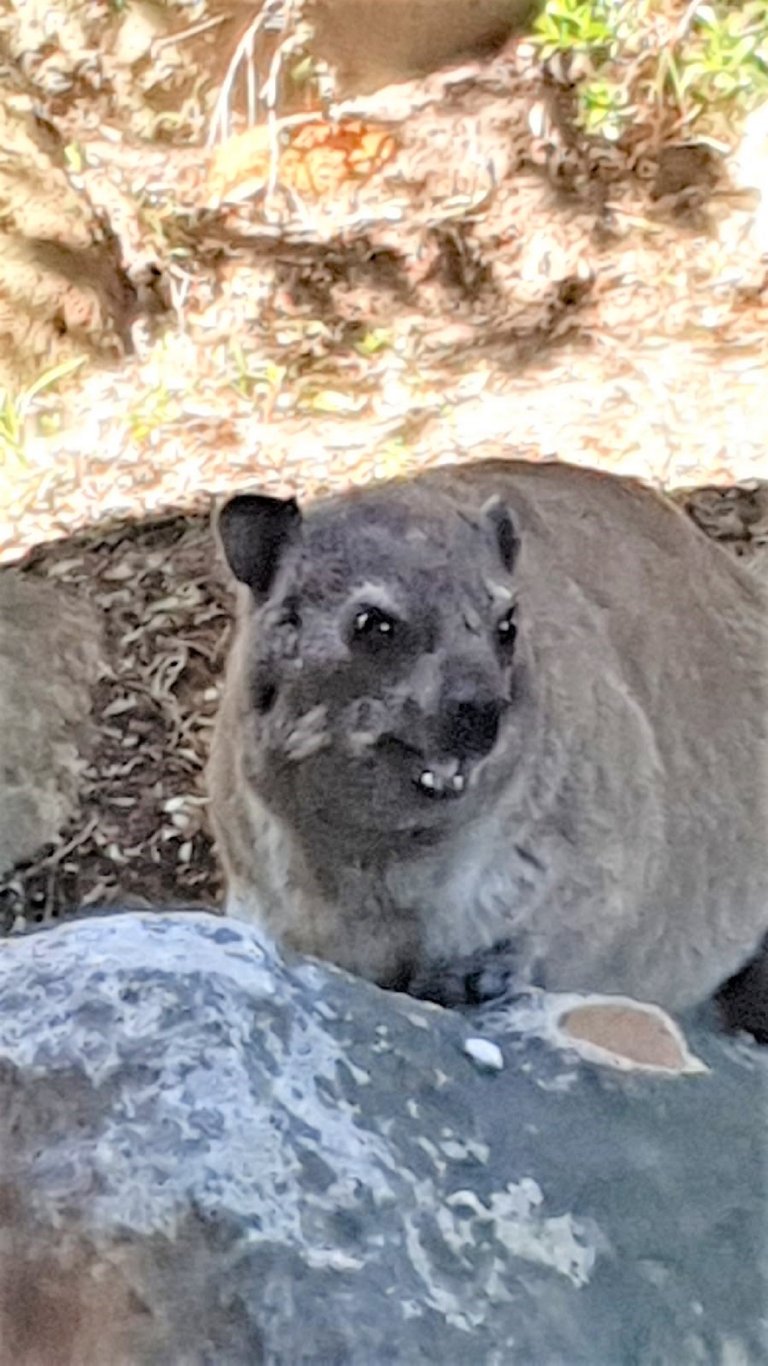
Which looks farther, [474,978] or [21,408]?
[21,408]

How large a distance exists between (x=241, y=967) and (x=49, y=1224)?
21 centimetres

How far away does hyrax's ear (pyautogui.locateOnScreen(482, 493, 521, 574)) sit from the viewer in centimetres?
122

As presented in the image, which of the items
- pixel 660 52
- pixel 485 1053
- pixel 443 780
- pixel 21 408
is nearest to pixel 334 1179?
pixel 485 1053

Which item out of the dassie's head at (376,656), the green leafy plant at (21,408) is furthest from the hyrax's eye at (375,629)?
the green leafy plant at (21,408)

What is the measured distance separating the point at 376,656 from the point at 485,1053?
0.95 ft

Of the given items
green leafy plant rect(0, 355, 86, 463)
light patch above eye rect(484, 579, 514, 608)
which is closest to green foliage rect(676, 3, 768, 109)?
light patch above eye rect(484, 579, 514, 608)

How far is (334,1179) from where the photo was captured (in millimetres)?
1123

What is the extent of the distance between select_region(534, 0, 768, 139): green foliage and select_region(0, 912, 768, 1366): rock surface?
685 millimetres

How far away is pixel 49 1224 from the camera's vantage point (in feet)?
3.65

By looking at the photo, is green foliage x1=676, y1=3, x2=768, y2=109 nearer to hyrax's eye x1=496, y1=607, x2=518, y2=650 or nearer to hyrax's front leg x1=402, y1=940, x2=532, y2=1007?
hyrax's eye x1=496, y1=607, x2=518, y2=650

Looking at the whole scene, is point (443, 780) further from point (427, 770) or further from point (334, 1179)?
point (334, 1179)

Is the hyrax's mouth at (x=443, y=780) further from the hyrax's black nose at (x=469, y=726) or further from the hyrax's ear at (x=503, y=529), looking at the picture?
the hyrax's ear at (x=503, y=529)

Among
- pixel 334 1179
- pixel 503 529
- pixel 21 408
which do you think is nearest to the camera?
pixel 334 1179

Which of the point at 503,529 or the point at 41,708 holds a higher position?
the point at 503,529
